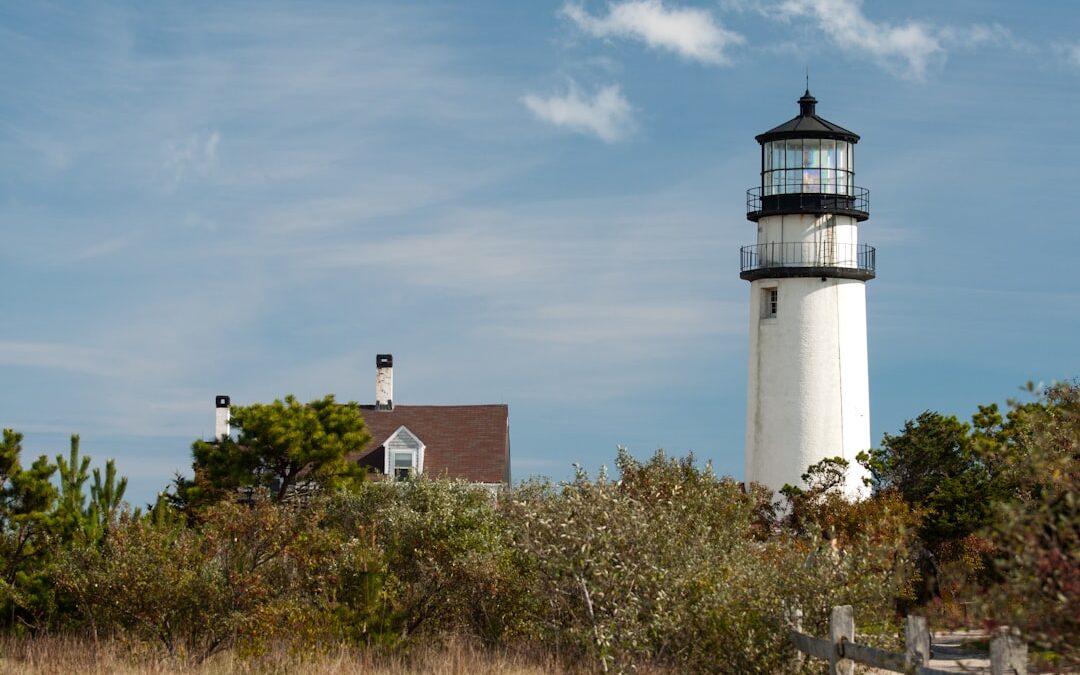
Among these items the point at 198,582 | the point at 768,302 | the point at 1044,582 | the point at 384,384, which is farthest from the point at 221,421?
the point at 1044,582

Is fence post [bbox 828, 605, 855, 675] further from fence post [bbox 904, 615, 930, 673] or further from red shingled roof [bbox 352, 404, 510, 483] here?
red shingled roof [bbox 352, 404, 510, 483]

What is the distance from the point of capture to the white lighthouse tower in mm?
37562

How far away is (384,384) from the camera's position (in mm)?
50312

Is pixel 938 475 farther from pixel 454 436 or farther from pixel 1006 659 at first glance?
pixel 1006 659

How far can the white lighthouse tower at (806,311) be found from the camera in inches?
1479

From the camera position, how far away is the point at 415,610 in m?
20.2

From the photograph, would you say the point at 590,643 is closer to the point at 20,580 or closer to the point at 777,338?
the point at 20,580

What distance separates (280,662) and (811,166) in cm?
2590

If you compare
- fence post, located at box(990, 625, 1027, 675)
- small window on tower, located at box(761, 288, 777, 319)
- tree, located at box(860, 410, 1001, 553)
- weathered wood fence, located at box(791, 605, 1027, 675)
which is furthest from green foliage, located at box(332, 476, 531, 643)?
small window on tower, located at box(761, 288, 777, 319)

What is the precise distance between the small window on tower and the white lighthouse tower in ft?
0.09

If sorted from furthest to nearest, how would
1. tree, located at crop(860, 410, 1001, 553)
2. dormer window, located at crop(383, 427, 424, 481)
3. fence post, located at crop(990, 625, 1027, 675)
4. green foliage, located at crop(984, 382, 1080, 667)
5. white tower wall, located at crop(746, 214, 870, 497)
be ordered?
dormer window, located at crop(383, 427, 424, 481) → white tower wall, located at crop(746, 214, 870, 497) → tree, located at crop(860, 410, 1001, 553) → fence post, located at crop(990, 625, 1027, 675) → green foliage, located at crop(984, 382, 1080, 667)

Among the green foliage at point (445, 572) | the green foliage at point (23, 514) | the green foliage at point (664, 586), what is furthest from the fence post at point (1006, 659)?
the green foliage at point (23, 514)

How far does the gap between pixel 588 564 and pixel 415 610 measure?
4.66m

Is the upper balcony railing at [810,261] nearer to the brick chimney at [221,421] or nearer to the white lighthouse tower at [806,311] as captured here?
the white lighthouse tower at [806,311]
